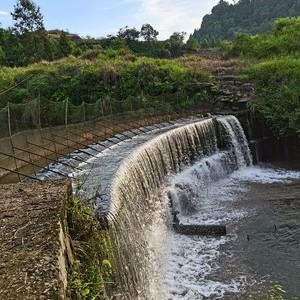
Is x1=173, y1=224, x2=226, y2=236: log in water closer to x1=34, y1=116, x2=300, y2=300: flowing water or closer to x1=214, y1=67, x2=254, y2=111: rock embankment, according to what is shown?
x1=34, y1=116, x2=300, y2=300: flowing water

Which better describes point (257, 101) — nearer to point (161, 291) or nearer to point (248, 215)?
point (248, 215)

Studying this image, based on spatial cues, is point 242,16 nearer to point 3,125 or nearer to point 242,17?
point 242,17

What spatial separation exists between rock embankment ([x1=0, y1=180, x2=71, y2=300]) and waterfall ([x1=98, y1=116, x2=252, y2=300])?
4.98ft

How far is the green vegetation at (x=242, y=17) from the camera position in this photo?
225 ft

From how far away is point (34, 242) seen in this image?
3717 millimetres

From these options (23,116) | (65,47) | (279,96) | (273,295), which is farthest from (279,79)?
(65,47)

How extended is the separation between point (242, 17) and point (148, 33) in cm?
3341

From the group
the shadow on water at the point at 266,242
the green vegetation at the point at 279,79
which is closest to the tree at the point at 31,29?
the green vegetation at the point at 279,79

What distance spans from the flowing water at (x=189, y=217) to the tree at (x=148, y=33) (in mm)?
41076

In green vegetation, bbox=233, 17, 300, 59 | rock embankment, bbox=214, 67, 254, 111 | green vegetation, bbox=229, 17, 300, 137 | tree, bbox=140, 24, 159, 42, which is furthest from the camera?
tree, bbox=140, 24, 159, 42

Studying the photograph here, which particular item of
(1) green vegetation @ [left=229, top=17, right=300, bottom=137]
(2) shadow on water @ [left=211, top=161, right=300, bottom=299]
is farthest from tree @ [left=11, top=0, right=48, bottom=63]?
(2) shadow on water @ [left=211, top=161, right=300, bottom=299]

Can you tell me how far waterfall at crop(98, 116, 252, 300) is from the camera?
6.66 meters

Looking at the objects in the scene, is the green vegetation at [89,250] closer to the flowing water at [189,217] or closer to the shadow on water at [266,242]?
the flowing water at [189,217]

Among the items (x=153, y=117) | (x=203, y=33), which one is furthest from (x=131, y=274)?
(x=203, y=33)
